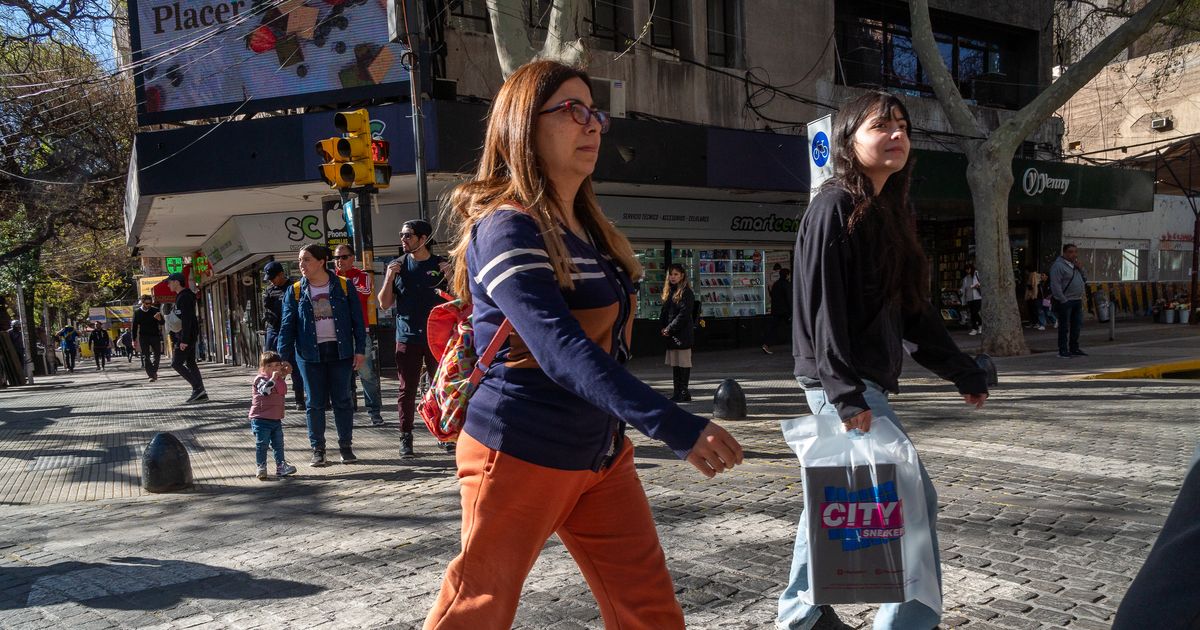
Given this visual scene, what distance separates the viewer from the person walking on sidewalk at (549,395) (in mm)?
1732

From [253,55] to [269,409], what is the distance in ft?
36.5

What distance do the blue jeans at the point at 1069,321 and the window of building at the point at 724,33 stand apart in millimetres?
7975

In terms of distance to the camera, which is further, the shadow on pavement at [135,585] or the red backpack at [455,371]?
the shadow on pavement at [135,585]

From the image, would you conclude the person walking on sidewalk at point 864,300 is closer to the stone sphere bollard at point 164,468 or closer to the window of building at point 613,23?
the stone sphere bollard at point 164,468

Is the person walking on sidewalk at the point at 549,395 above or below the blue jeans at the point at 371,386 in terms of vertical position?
above

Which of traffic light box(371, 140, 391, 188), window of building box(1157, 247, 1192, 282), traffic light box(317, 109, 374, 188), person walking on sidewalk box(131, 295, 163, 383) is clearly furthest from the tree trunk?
window of building box(1157, 247, 1192, 282)

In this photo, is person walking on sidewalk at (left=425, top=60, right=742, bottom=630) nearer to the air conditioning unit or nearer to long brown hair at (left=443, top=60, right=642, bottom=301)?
long brown hair at (left=443, top=60, right=642, bottom=301)

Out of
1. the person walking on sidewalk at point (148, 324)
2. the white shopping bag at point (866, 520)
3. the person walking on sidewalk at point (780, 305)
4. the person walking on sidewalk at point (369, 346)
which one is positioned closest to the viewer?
the white shopping bag at point (866, 520)

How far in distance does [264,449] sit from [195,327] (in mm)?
6847

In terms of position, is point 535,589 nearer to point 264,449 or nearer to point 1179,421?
point 264,449

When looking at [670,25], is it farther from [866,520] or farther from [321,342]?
[866,520]

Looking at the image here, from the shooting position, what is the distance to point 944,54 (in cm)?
2184

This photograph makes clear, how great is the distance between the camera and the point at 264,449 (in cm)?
661

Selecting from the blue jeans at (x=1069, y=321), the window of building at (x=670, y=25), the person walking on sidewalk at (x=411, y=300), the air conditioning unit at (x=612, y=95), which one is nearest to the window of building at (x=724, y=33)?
the window of building at (x=670, y=25)
